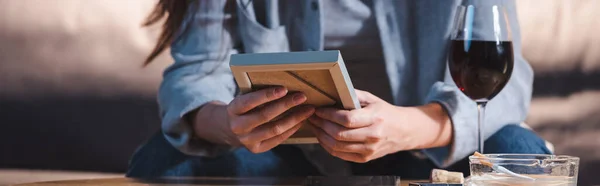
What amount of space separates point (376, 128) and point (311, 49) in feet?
1.39

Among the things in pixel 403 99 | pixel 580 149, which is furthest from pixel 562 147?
pixel 403 99

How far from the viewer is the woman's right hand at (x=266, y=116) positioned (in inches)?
36.5

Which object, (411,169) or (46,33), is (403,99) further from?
(46,33)

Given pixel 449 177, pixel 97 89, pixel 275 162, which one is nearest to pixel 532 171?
pixel 449 177

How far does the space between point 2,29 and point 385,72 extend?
98 centimetres

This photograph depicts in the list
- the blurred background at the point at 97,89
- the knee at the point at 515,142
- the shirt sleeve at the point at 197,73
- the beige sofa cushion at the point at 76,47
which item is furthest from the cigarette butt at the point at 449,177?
the beige sofa cushion at the point at 76,47

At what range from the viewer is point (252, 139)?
1.08 meters

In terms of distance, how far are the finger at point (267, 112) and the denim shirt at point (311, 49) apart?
27 cm

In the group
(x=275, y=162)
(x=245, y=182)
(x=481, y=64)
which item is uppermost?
(x=481, y=64)

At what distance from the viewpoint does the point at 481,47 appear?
3.46 feet

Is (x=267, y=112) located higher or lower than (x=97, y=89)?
higher

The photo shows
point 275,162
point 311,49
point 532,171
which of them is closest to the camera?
point 532,171

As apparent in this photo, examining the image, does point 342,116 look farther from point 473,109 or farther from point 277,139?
point 473,109

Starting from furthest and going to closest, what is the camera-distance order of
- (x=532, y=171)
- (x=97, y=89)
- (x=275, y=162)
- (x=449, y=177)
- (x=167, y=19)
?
(x=97, y=89), (x=167, y=19), (x=275, y=162), (x=449, y=177), (x=532, y=171)
